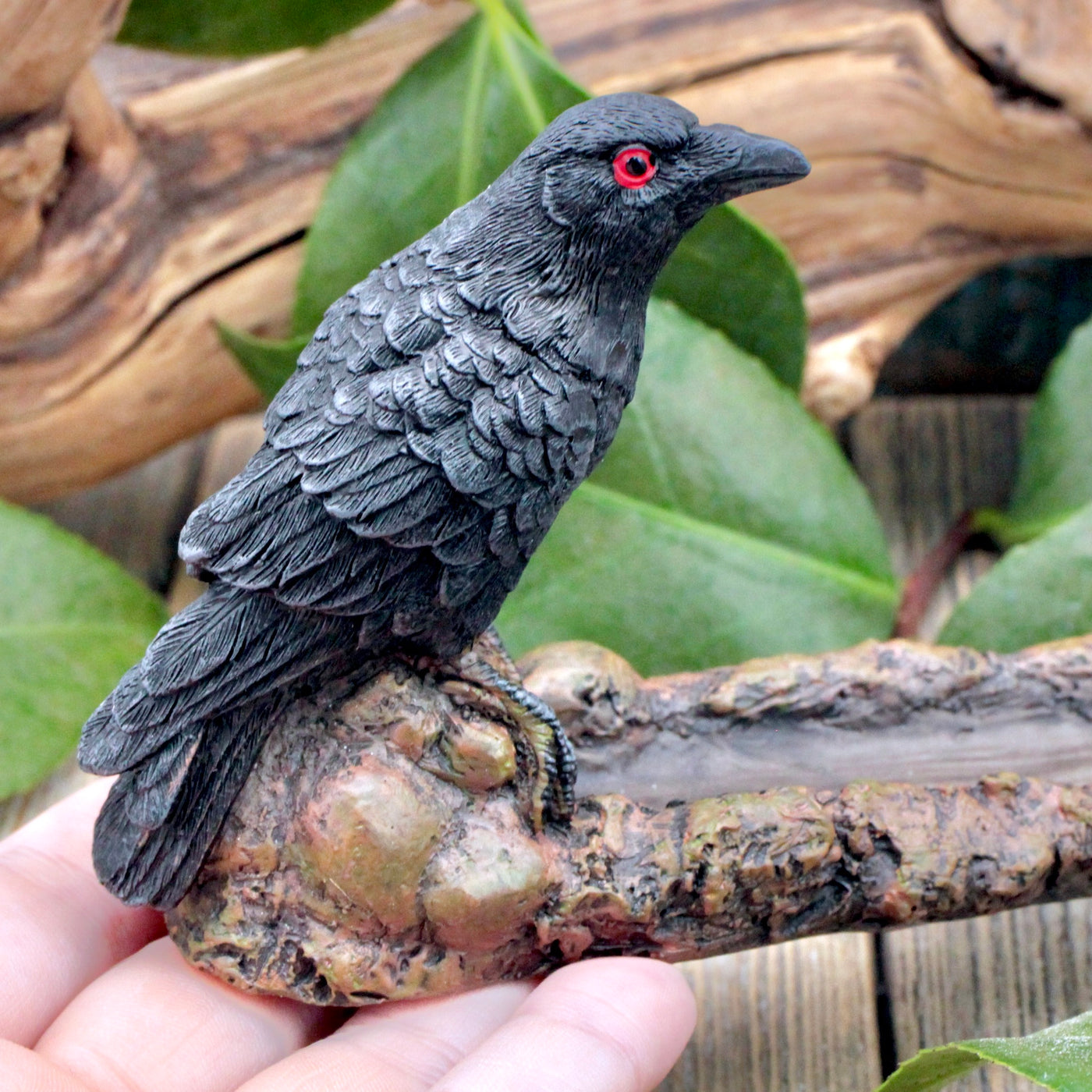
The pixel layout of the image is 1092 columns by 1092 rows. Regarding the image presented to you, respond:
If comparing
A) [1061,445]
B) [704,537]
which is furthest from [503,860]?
[1061,445]

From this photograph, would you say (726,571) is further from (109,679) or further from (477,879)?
(109,679)

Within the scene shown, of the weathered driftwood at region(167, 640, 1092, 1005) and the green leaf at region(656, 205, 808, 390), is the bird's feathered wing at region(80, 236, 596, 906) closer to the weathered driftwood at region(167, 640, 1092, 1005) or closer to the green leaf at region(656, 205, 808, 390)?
the weathered driftwood at region(167, 640, 1092, 1005)

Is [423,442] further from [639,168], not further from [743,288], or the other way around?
[743,288]

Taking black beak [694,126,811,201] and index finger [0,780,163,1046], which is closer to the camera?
black beak [694,126,811,201]

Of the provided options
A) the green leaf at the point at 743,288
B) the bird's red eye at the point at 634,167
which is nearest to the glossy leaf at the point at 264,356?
the green leaf at the point at 743,288

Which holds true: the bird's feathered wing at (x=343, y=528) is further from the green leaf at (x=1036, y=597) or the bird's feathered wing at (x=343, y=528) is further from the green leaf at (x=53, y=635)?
the green leaf at (x=1036, y=597)

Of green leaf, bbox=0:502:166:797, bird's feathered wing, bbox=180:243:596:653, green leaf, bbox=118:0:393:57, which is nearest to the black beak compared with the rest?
bird's feathered wing, bbox=180:243:596:653
